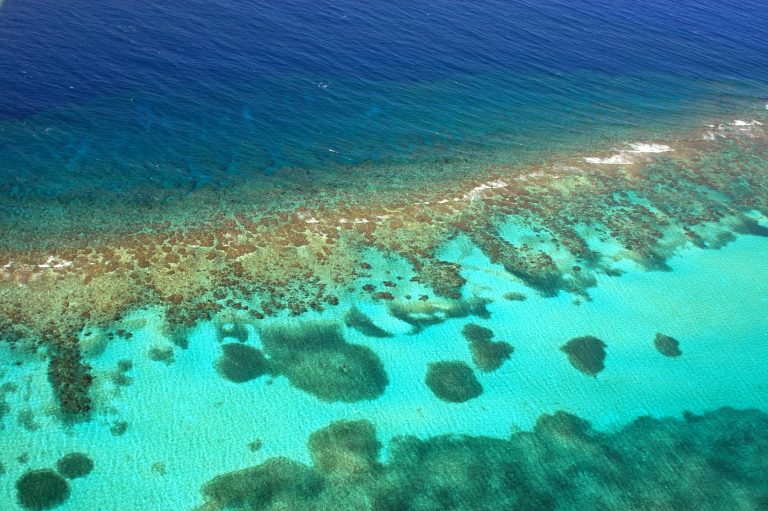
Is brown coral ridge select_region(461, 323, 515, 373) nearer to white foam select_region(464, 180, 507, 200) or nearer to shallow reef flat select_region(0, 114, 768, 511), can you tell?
shallow reef flat select_region(0, 114, 768, 511)

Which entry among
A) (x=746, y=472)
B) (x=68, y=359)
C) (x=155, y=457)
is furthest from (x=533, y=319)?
(x=68, y=359)

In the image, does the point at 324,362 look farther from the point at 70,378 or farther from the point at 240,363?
the point at 70,378

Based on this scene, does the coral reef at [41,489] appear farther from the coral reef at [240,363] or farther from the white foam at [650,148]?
the white foam at [650,148]

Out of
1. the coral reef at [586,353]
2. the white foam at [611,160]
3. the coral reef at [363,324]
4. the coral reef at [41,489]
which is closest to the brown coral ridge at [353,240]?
the white foam at [611,160]

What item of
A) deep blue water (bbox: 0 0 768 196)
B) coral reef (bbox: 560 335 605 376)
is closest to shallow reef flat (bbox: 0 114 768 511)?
coral reef (bbox: 560 335 605 376)

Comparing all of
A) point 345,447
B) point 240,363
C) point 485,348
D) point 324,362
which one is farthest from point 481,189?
point 345,447

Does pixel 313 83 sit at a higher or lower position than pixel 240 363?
higher
